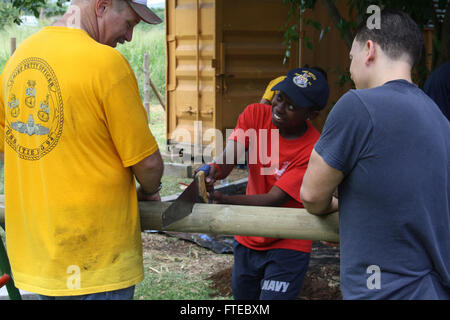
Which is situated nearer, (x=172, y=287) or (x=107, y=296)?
(x=107, y=296)

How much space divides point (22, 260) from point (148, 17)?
1.10 meters

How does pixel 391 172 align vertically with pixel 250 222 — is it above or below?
above

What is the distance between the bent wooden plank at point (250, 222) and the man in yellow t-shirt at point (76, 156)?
0.26 m

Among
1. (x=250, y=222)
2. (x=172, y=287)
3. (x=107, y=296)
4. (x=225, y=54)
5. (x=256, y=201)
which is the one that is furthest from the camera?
(x=225, y=54)

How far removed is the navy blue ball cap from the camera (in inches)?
114

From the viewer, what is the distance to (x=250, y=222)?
2312 mm

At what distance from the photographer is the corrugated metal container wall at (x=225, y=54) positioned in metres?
8.35

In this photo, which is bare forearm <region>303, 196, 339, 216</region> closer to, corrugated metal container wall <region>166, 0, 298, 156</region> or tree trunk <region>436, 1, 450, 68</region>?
tree trunk <region>436, 1, 450, 68</region>

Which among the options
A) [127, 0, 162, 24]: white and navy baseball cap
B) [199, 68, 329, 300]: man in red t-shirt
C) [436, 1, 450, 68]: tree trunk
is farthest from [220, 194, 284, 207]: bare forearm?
[436, 1, 450, 68]: tree trunk

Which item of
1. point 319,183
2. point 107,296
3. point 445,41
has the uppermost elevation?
point 445,41

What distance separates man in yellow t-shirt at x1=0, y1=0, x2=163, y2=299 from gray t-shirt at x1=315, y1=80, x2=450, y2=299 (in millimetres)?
745

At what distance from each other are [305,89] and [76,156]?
144 centimetres

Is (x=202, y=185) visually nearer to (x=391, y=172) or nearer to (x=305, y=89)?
(x=305, y=89)

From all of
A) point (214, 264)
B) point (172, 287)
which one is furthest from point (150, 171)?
point (214, 264)
